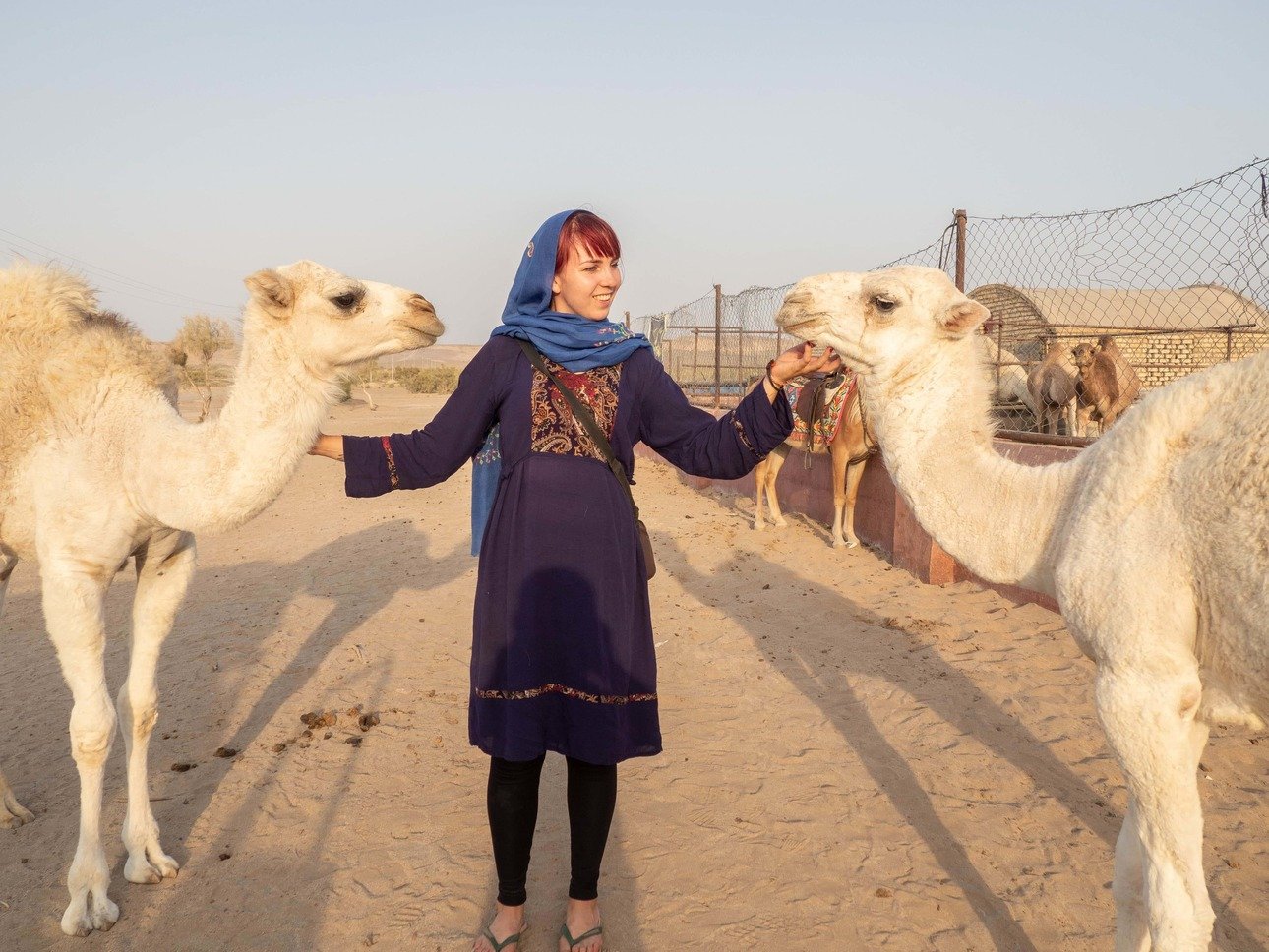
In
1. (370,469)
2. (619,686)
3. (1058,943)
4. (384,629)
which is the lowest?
(384,629)

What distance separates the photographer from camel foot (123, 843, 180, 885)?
10.8 ft

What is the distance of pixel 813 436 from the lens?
9.80 m

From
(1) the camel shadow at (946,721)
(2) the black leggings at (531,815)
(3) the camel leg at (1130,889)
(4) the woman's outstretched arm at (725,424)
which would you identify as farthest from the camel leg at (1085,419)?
(2) the black leggings at (531,815)

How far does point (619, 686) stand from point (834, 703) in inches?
113

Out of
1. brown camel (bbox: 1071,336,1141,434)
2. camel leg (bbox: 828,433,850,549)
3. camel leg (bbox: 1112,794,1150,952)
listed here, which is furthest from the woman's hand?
brown camel (bbox: 1071,336,1141,434)

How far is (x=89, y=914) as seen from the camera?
10.0 feet

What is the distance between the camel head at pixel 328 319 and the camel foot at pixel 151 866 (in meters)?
1.97

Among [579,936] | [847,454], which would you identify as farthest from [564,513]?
[847,454]

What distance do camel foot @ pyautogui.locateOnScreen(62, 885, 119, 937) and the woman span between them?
1.32m

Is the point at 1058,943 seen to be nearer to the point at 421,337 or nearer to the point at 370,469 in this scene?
the point at 370,469

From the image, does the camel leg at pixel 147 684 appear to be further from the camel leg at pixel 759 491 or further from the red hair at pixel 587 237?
the camel leg at pixel 759 491

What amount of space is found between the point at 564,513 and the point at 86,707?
1920 millimetres

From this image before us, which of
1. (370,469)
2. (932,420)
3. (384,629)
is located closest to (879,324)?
(932,420)

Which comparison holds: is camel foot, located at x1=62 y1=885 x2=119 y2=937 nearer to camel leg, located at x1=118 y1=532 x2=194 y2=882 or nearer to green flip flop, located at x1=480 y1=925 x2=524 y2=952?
camel leg, located at x1=118 y1=532 x2=194 y2=882
